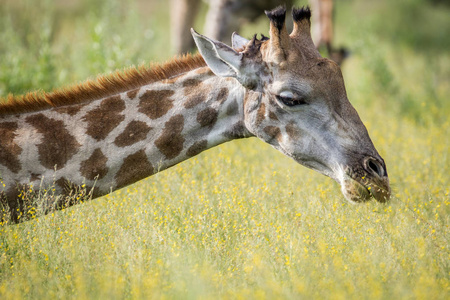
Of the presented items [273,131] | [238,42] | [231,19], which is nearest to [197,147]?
[273,131]

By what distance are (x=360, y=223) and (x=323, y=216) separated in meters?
0.36

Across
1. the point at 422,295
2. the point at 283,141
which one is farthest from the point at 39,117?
the point at 422,295

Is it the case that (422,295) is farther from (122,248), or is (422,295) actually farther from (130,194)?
(130,194)

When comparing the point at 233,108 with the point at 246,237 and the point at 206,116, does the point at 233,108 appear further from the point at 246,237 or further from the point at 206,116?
the point at 246,237

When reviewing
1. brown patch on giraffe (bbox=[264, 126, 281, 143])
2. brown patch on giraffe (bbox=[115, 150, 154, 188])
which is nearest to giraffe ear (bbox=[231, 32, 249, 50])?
brown patch on giraffe (bbox=[264, 126, 281, 143])

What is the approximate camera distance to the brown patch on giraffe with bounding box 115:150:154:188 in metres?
4.41

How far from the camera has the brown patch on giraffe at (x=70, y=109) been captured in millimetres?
4496

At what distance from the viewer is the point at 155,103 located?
4488 mm

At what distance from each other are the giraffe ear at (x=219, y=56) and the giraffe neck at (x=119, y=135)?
0.57 feet

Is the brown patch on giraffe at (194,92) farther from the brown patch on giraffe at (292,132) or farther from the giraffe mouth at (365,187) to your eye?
the giraffe mouth at (365,187)

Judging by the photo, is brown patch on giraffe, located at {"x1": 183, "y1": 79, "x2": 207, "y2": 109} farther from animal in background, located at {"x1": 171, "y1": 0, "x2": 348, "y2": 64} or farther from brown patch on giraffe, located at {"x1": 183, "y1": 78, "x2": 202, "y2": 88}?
animal in background, located at {"x1": 171, "y1": 0, "x2": 348, "y2": 64}

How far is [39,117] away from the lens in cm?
447

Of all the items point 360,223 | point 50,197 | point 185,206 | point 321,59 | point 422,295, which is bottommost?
point 185,206

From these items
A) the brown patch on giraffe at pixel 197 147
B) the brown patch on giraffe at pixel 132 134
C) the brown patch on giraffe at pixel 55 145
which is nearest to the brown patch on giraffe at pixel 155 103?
the brown patch on giraffe at pixel 132 134
